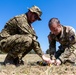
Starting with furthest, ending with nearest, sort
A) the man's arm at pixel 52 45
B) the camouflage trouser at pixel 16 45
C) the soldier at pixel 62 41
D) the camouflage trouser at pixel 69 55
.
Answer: the man's arm at pixel 52 45 < the camouflage trouser at pixel 69 55 < the camouflage trouser at pixel 16 45 < the soldier at pixel 62 41

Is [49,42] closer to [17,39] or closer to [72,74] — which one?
[17,39]

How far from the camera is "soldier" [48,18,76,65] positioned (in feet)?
25.8

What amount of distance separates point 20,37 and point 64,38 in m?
1.27

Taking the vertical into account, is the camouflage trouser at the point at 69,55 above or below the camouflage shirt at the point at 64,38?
below

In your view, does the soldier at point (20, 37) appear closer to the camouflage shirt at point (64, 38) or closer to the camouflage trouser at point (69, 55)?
the camouflage trouser at point (69, 55)

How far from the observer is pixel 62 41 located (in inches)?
332

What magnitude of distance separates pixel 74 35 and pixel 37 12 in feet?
4.04

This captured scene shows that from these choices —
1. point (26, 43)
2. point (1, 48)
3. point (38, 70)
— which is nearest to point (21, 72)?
point (38, 70)

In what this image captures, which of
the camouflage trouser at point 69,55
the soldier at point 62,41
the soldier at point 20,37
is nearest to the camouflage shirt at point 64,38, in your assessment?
the soldier at point 62,41

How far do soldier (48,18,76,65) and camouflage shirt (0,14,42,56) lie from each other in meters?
0.58

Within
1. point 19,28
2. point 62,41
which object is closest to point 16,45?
point 19,28

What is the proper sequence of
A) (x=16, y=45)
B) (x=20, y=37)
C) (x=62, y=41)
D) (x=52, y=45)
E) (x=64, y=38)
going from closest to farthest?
(x=20, y=37)
(x=16, y=45)
(x=64, y=38)
(x=62, y=41)
(x=52, y=45)

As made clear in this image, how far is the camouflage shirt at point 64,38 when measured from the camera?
26.5 feet

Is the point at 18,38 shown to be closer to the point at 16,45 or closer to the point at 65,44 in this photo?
the point at 16,45
